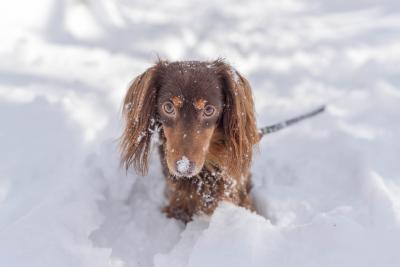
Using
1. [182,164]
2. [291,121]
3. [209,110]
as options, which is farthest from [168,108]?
[291,121]

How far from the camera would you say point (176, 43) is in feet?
15.1

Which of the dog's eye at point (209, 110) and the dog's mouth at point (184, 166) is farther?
the dog's eye at point (209, 110)

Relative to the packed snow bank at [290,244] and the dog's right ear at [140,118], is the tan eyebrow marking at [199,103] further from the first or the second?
the packed snow bank at [290,244]

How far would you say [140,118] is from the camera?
249cm

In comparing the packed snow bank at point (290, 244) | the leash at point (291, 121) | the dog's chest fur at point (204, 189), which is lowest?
the packed snow bank at point (290, 244)

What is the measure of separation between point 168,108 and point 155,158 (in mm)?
1019

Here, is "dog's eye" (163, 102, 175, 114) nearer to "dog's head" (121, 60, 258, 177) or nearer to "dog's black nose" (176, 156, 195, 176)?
"dog's head" (121, 60, 258, 177)

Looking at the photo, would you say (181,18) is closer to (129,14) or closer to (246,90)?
(129,14)

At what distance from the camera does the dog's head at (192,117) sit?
226 centimetres

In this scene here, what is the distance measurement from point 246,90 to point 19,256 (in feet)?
4.68

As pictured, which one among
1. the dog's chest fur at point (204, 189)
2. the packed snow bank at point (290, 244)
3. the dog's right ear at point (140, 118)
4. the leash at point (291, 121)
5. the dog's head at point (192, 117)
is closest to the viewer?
the packed snow bank at point (290, 244)

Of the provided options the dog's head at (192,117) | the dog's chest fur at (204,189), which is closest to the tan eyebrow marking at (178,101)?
the dog's head at (192,117)

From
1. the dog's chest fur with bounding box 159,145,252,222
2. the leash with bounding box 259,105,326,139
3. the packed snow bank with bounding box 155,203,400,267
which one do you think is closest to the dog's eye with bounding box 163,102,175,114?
the dog's chest fur with bounding box 159,145,252,222

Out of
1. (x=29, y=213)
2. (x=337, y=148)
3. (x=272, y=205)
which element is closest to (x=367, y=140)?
(x=337, y=148)
